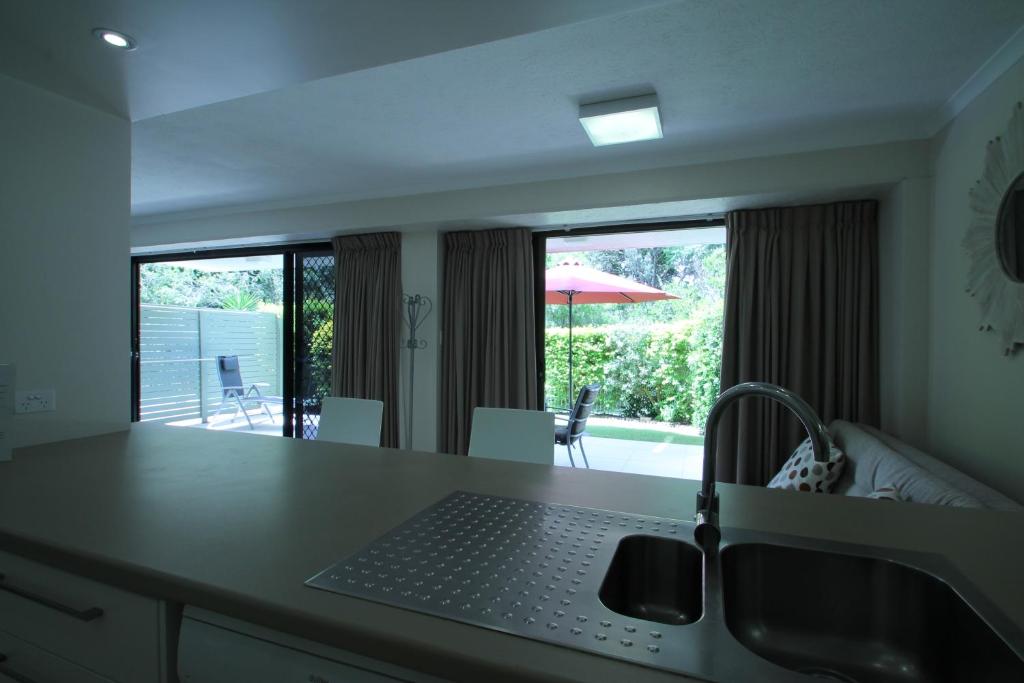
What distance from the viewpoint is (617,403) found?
25.5ft

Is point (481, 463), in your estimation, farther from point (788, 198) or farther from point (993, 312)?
point (788, 198)

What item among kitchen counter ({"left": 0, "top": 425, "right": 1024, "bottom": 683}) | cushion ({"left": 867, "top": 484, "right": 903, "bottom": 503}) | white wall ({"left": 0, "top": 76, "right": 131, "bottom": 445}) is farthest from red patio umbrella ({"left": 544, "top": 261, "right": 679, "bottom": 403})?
kitchen counter ({"left": 0, "top": 425, "right": 1024, "bottom": 683})

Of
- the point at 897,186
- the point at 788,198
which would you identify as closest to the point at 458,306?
the point at 788,198

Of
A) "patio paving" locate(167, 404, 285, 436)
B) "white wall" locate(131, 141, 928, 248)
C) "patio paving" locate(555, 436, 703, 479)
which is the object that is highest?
"white wall" locate(131, 141, 928, 248)

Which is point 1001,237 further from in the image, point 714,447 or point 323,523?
point 323,523

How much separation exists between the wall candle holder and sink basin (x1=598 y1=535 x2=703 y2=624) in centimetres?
328

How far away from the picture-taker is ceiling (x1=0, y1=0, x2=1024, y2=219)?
1397 mm

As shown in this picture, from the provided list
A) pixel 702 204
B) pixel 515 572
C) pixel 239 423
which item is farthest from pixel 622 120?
pixel 239 423

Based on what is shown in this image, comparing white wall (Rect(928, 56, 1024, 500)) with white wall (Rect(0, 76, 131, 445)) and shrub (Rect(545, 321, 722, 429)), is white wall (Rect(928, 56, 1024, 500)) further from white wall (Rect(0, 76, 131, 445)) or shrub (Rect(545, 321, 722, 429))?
shrub (Rect(545, 321, 722, 429))

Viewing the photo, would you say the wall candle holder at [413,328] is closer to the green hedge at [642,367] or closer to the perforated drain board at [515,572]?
the perforated drain board at [515,572]

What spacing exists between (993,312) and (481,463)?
2093 millimetres

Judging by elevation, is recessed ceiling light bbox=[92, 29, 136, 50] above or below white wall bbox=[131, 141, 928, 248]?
below

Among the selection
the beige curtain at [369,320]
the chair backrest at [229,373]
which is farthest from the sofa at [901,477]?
the chair backrest at [229,373]

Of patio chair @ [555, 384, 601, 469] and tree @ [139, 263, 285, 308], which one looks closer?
patio chair @ [555, 384, 601, 469]
